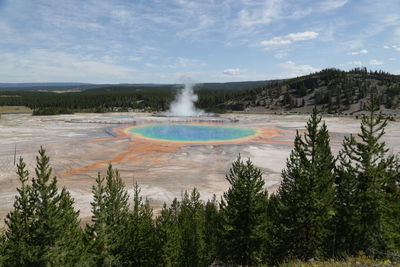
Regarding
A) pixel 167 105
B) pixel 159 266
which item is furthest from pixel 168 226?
pixel 167 105

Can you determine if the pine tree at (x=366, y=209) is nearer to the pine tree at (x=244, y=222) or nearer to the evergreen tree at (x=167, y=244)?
the pine tree at (x=244, y=222)

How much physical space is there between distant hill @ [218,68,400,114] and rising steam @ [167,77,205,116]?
17.9m

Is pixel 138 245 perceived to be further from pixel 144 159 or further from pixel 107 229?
pixel 144 159

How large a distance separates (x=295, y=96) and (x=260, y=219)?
14845 cm

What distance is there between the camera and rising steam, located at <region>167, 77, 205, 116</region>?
137 metres

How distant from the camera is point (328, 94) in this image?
137875mm

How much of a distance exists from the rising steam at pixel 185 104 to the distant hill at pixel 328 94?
17893 mm

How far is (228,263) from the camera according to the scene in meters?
17.5

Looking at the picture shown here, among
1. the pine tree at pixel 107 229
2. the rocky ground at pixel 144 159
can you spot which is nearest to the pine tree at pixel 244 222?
the pine tree at pixel 107 229

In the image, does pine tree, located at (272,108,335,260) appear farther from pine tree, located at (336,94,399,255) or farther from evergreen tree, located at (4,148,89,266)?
evergreen tree, located at (4,148,89,266)

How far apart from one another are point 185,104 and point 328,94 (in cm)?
7434

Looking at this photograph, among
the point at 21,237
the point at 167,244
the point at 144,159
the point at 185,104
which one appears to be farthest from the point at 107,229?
the point at 185,104

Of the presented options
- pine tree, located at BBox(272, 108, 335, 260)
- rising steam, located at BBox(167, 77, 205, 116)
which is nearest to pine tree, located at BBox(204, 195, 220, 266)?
pine tree, located at BBox(272, 108, 335, 260)

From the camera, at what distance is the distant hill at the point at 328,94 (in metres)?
127
